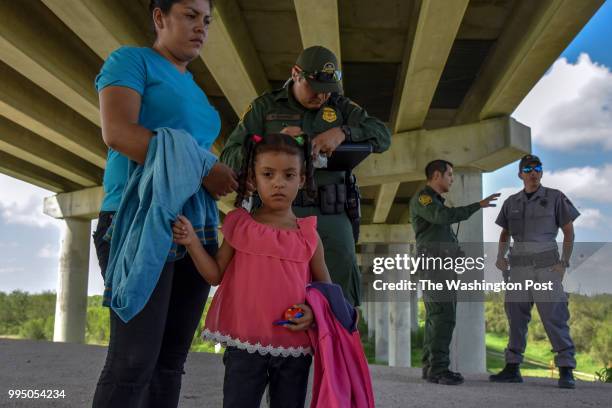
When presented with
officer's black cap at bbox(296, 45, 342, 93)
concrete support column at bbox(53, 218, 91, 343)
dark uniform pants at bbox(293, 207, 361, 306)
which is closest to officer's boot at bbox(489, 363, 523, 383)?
dark uniform pants at bbox(293, 207, 361, 306)

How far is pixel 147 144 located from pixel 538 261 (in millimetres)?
5249

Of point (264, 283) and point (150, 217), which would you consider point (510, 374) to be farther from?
point (150, 217)

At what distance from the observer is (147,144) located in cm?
201

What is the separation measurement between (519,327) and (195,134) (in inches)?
204

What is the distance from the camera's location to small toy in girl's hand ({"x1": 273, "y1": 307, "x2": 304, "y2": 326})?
2197 mm

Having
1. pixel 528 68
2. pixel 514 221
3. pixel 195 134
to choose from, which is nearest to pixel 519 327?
pixel 514 221

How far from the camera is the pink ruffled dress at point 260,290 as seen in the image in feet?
7.24

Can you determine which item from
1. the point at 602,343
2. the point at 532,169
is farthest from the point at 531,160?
the point at 602,343

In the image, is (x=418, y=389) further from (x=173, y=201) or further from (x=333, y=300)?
(x=173, y=201)

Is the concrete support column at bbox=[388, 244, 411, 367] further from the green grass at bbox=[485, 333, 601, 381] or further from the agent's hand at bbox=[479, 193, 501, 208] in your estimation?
the agent's hand at bbox=[479, 193, 501, 208]

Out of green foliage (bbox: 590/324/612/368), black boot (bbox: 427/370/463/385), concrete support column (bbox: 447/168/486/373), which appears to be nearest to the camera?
black boot (bbox: 427/370/463/385)

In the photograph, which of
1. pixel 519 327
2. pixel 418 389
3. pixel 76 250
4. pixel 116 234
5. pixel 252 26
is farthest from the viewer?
pixel 76 250

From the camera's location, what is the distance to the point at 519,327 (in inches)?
250

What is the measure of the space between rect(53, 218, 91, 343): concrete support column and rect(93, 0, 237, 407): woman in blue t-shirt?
18.1 m
